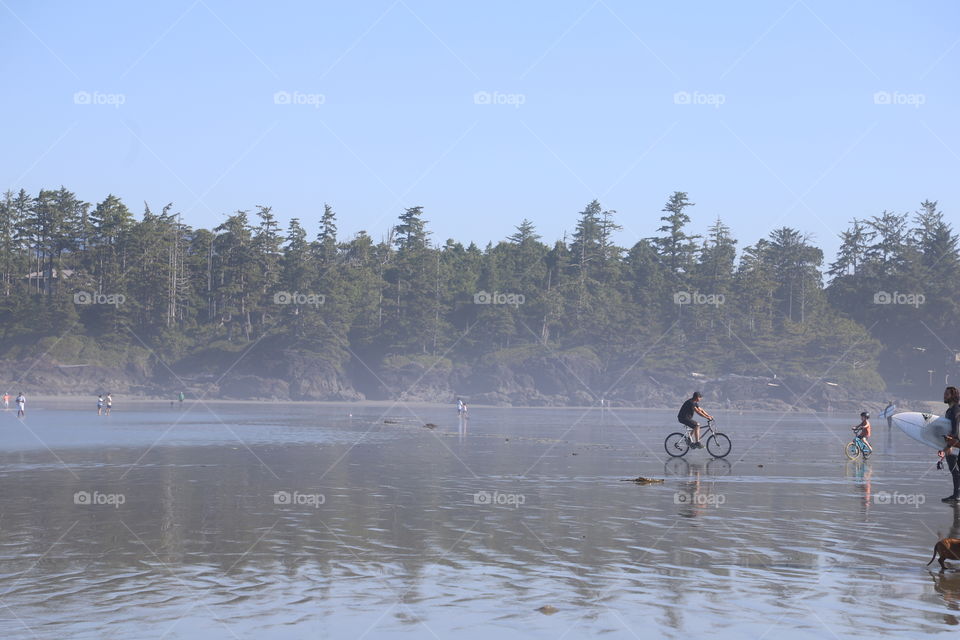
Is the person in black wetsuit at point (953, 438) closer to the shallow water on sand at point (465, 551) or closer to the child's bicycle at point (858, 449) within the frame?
the shallow water on sand at point (465, 551)

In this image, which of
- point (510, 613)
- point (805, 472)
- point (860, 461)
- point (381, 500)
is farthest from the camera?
point (860, 461)

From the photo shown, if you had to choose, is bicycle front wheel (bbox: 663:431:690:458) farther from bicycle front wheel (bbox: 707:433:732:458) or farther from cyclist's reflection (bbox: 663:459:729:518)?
cyclist's reflection (bbox: 663:459:729:518)

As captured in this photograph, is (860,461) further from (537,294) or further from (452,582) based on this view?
(537,294)

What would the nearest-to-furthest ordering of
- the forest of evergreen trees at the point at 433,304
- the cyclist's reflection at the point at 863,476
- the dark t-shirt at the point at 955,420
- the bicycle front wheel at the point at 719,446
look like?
the dark t-shirt at the point at 955,420 → the cyclist's reflection at the point at 863,476 → the bicycle front wheel at the point at 719,446 → the forest of evergreen trees at the point at 433,304

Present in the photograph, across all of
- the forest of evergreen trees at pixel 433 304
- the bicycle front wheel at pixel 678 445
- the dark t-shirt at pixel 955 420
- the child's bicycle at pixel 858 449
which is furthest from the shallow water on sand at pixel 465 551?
Result: the forest of evergreen trees at pixel 433 304

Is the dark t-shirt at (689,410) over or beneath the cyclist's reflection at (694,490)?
over

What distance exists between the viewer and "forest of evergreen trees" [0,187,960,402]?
14350cm

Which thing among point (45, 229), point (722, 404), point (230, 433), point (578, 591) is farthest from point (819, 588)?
point (45, 229)

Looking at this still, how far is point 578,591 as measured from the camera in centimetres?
1088

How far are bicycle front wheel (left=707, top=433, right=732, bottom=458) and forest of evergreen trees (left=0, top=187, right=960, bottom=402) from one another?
106763 mm

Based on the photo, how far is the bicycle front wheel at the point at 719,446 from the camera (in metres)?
33.0

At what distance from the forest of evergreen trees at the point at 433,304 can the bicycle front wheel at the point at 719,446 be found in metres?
107

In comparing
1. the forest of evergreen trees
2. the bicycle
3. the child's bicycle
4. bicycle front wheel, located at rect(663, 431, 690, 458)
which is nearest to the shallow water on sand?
the bicycle

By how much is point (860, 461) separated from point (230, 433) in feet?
97.1
